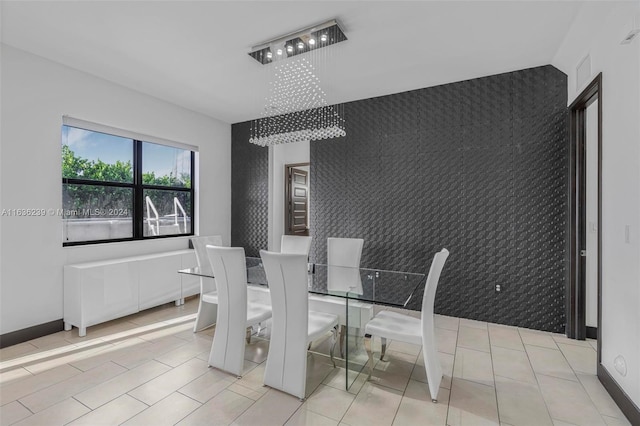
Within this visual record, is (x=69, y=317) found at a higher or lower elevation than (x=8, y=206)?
lower

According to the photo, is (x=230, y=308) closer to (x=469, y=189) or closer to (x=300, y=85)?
(x=300, y=85)

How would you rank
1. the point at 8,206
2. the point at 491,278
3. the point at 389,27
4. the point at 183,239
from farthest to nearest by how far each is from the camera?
the point at 183,239
the point at 491,278
the point at 8,206
the point at 389,27

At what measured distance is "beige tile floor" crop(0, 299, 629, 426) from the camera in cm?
195

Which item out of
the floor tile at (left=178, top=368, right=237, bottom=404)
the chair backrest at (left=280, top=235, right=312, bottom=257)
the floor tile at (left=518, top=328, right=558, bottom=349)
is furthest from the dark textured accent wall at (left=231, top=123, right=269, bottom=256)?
the floor tile at (left=518, top=328, right=558, bottom=349)

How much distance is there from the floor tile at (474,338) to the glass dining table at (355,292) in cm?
86

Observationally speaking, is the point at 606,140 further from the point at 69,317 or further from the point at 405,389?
the point at 69,317

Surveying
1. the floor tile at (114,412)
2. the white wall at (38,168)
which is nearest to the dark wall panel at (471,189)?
the floor tile at (114,412)

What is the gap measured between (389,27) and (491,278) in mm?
2817

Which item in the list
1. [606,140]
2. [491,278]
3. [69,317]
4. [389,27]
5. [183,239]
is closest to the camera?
[606,140]

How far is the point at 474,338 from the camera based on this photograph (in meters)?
3.14

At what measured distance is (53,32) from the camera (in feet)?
8.84

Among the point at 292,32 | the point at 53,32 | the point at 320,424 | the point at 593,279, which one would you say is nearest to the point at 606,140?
the point at 593,279

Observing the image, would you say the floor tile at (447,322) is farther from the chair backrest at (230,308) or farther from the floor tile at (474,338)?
the chair backrest at (230,308)

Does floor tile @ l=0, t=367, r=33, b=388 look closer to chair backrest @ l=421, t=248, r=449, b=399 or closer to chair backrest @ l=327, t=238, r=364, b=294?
chair backrest @ l=327, t=238, r=364, b=294
